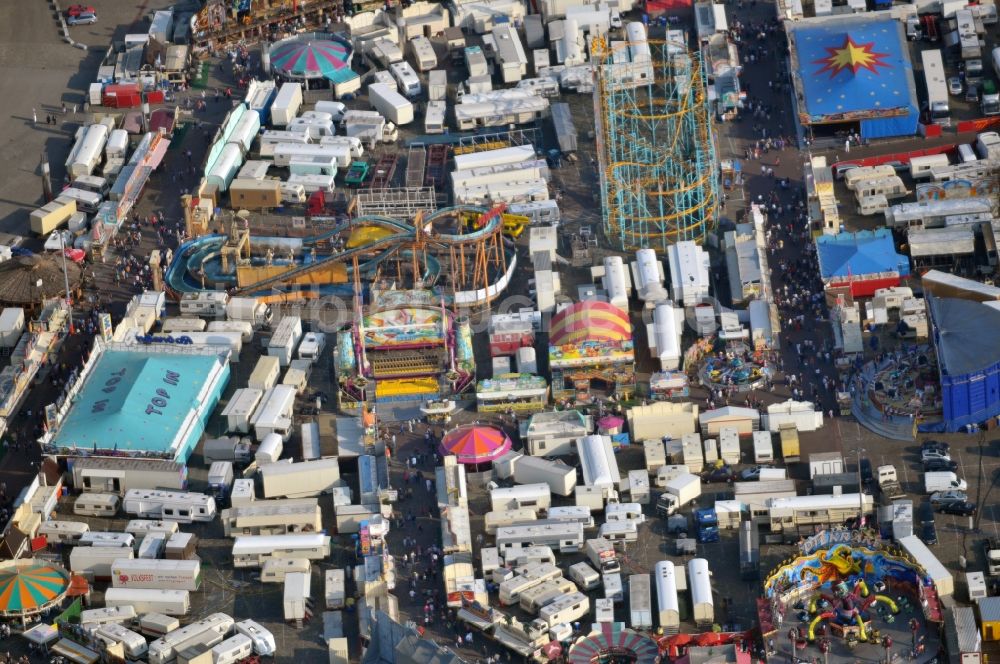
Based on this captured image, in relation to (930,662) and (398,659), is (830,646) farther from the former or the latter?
(398,659)

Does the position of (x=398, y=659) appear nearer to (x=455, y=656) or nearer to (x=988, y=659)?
(x=455, y=656)

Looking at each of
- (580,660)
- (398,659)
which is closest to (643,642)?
(580,660)

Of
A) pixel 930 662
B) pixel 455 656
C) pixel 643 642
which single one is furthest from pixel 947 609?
pixel 455 656

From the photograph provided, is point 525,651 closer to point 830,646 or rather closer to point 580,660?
point 580,660

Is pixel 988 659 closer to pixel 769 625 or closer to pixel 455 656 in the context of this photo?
pixel 769 625

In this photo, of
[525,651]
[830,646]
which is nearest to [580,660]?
[525,651]

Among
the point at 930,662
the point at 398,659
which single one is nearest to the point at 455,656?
the point at 398,659
